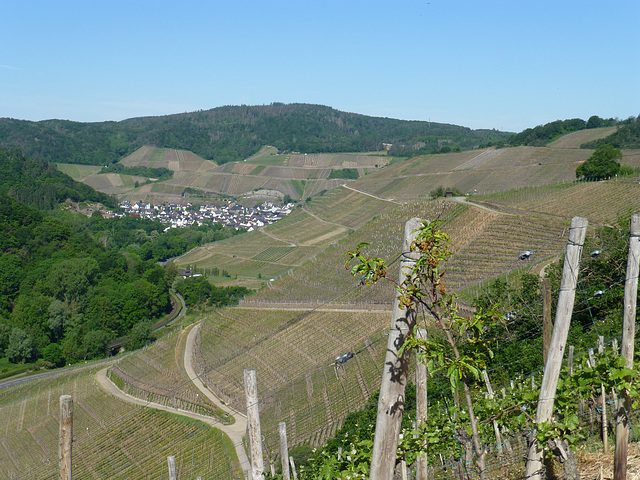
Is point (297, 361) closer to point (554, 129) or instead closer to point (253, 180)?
point (554, 129)

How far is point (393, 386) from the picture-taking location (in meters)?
5.20

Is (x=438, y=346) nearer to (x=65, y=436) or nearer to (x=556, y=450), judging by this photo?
(x=556, y=450)

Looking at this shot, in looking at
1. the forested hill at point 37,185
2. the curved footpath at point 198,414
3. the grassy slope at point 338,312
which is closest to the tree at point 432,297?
the grassy slope at point 338,312

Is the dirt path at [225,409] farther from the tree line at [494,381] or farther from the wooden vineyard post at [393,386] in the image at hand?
the wooden vineyard post at [393,386]

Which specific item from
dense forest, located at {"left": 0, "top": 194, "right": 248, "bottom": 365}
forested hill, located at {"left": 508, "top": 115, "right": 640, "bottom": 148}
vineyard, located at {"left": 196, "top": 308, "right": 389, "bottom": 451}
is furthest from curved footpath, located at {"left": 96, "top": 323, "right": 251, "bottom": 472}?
forested hill, located at {"left": 508, "top": 115, "right": 640, "bottom": 148}

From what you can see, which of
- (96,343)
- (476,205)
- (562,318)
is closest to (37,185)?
(96,343)

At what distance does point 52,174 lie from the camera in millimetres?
148000

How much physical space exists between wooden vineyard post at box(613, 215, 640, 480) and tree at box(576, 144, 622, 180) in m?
55.5

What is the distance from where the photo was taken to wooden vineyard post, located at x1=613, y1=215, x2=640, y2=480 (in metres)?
6.46

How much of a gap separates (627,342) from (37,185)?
14495 cm

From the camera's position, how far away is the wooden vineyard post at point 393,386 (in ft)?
17.0

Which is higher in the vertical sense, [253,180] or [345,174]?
[345,174]

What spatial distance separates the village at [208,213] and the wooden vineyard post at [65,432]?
126163mm

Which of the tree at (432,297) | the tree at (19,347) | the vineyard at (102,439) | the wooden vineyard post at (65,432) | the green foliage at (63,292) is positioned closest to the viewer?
the tree at (432,297)
